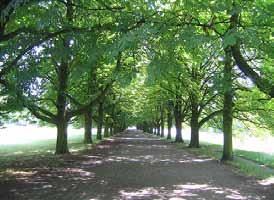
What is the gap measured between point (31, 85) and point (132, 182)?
4.28 metres

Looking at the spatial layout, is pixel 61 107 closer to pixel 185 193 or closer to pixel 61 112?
pixel 61 112

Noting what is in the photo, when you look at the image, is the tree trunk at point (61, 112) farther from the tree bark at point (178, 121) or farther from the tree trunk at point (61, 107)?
the tree bark at point (178, 121)

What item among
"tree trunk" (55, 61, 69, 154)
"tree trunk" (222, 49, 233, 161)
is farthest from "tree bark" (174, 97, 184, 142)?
"tree trunk" (222, 49, 233, 161)

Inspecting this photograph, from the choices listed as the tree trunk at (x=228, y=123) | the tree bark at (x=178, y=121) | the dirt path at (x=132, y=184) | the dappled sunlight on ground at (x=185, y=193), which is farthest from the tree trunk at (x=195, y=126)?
the dappled sunlight on ground at (x=185, y=193)

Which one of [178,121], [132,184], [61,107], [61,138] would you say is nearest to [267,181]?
[132,184]

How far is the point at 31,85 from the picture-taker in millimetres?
13844

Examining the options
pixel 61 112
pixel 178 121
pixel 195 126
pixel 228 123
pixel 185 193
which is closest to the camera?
pixel 185 193

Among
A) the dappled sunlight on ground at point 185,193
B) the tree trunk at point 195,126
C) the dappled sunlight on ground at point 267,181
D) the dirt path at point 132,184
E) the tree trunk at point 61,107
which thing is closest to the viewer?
the dappled sunlight on ground at point 185,193

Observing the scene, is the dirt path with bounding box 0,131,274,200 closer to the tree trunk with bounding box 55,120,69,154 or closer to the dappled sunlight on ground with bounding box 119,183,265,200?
the dappled sunlight on ground with bounding box 119,183,265,200

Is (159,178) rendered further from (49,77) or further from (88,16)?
(49,77)

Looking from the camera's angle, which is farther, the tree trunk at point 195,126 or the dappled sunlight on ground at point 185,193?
the tree trunk at point 195,126

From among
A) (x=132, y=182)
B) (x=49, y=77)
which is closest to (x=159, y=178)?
(x=132, y=182)

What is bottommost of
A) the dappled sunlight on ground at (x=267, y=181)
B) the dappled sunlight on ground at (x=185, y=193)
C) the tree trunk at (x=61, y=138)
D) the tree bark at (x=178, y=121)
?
the dappled sunlight on ground at (x=185, y=193)

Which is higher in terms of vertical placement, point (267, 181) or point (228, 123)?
point (228, 123)
